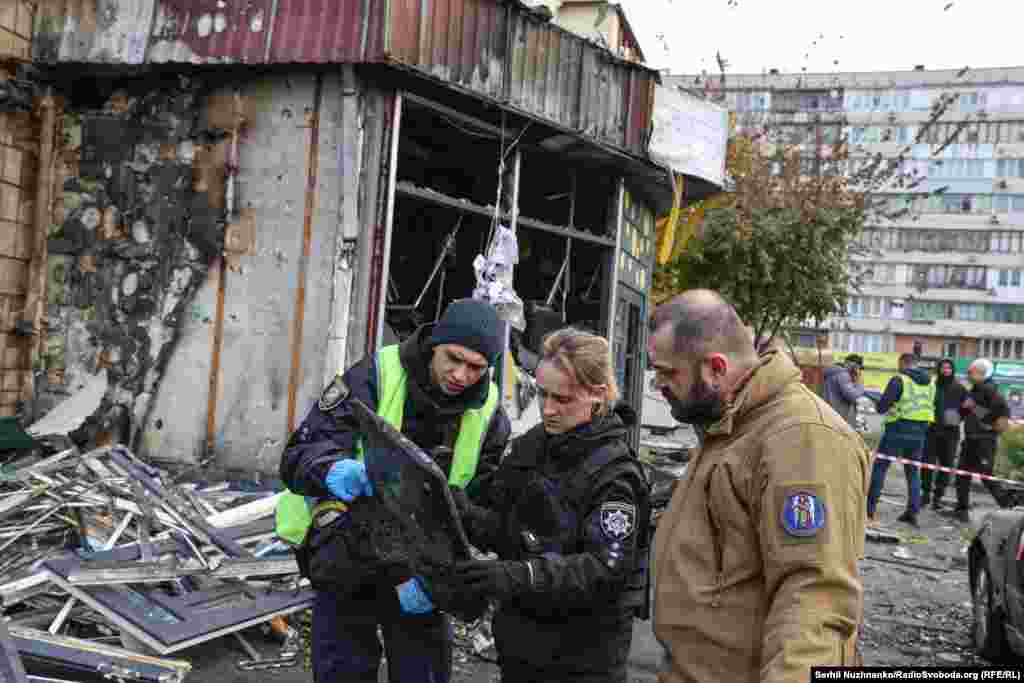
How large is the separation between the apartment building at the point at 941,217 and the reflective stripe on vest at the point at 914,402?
52.3 metres

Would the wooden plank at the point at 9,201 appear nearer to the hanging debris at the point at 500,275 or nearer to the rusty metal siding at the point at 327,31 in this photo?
the rusty metal siding at the point at 327,31

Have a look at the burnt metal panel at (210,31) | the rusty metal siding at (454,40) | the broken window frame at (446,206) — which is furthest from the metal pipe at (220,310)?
the rusty metal siding at (454,40)

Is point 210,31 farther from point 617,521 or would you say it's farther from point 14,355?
point 617,521

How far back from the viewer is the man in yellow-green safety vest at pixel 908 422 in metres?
10.8

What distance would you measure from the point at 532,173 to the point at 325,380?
13.0 ft

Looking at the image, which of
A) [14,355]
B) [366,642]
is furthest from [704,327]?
[14,355]

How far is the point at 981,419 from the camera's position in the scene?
1212 centimetres

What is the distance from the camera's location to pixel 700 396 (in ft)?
6.86

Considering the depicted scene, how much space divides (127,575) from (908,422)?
29.2 feet

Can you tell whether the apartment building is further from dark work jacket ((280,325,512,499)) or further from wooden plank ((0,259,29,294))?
dark work jacket ((280,325,512,499))

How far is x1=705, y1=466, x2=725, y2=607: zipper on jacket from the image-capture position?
1.98m

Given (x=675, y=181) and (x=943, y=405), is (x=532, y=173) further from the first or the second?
(x=943, y=405)

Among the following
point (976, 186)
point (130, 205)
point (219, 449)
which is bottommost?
point (219, 449)

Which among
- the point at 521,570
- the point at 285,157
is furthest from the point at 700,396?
the point at 285,157
